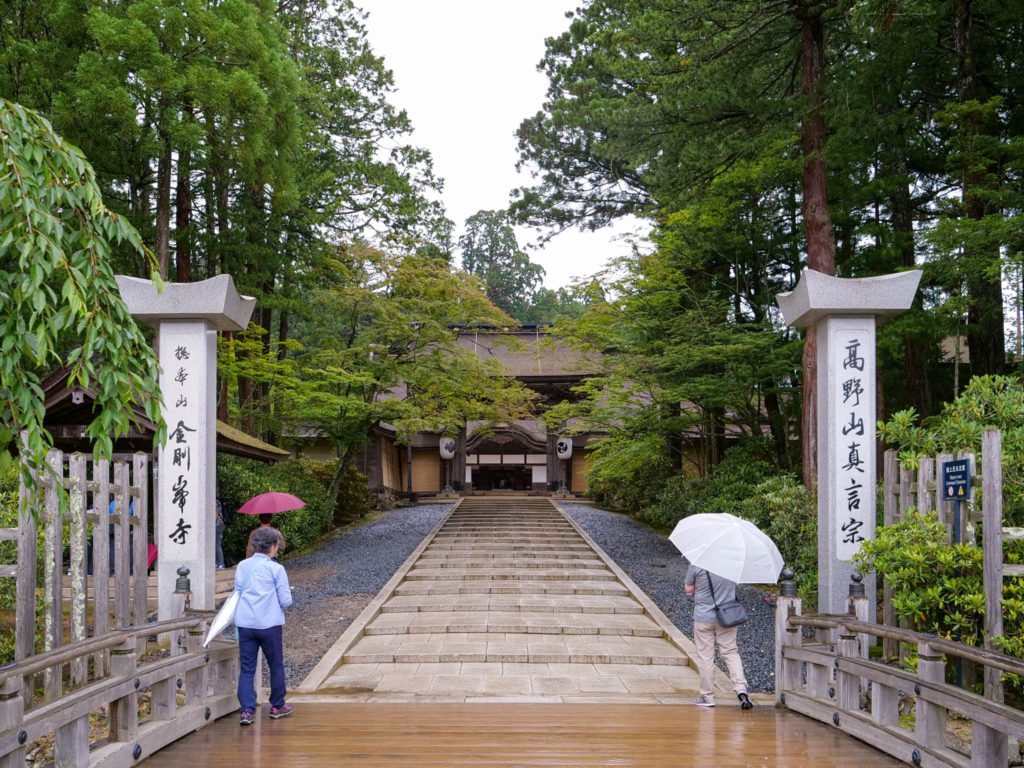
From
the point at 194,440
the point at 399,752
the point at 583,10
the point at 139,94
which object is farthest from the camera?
the point at 583,10

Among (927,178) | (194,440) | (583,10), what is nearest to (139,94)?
(194,440)

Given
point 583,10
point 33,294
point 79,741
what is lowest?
point 79,741

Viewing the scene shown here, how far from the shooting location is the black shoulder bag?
18.5ft

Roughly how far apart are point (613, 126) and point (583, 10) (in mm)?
10240

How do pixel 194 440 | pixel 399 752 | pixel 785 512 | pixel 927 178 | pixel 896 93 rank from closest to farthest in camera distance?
pixel 399 752, pixel 194 440, pixel 785 512, pixel 896 93, pixel 927 178

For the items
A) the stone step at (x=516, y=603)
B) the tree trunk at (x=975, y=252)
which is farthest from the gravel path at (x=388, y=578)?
the tree trunk at (x=975, y=252)

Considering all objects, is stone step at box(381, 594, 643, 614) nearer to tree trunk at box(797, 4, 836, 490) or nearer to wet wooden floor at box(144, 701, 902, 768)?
tree trunk at box(797, 4, 836, 490)

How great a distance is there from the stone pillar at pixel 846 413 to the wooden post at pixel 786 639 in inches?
15.0

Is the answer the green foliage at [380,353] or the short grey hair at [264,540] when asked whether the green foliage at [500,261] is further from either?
the short grey hair at [264,540]

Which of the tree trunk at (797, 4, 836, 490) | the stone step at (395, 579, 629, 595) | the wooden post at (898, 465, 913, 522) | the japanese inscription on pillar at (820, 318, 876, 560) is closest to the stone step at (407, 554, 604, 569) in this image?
the stone step at (395, 579, 629, 595)

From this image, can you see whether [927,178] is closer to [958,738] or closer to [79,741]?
[958,738]

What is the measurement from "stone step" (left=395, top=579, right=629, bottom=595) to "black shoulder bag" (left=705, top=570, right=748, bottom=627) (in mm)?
5250

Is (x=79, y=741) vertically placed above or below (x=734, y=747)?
above

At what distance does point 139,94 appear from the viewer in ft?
34.4
